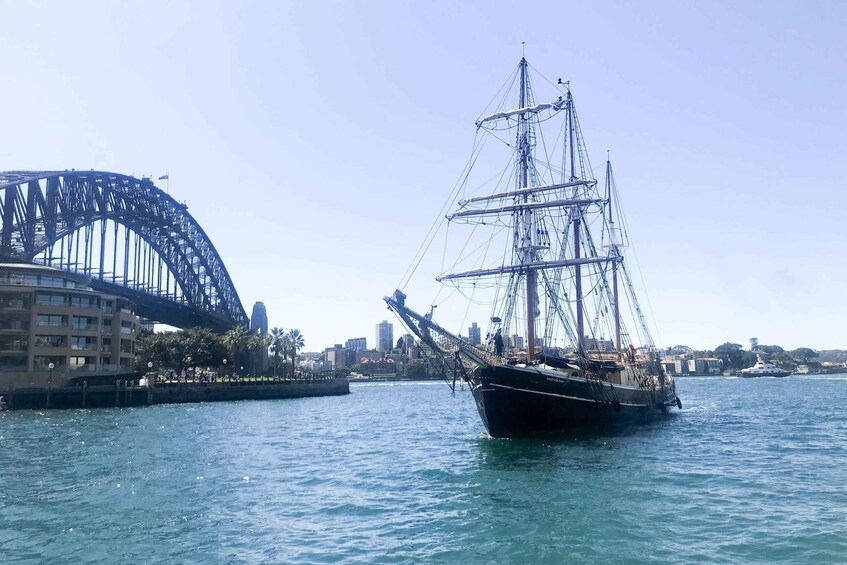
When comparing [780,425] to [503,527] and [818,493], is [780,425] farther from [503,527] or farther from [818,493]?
[503,527]

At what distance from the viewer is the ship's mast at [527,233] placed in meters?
47.4

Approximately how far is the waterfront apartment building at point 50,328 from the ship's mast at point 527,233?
62955 mm

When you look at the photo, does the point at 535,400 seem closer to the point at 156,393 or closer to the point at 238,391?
the point at 156,393

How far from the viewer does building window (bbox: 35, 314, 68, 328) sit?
83250mm

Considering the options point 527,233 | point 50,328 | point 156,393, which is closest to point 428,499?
point 527,233

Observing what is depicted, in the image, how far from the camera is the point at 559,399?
138ft

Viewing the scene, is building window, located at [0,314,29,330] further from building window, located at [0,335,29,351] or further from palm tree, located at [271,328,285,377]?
palm tree, located at [271,328,285,377]

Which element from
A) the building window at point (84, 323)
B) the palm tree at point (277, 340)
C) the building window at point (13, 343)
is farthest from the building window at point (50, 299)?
the palm tree at point (277, 340)

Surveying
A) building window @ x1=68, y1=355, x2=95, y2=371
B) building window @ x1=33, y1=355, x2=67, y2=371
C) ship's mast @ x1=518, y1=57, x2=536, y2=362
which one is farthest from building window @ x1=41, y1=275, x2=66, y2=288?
ship's mast @ x1=518, y1=57, x2=536, y2=362

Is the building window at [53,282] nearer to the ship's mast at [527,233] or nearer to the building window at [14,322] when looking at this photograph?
the building window at [14,322]

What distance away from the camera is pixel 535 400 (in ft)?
135

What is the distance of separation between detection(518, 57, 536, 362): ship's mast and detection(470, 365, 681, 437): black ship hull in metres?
4.02

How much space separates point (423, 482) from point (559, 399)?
16.1m

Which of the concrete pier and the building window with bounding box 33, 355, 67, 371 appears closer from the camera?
the concrete pier
